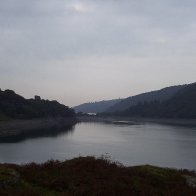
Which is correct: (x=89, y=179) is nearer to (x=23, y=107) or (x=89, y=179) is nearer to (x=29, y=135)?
(x=29, y=135)

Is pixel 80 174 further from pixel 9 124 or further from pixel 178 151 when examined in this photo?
pixel 9 124

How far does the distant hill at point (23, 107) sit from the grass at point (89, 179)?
12840cm

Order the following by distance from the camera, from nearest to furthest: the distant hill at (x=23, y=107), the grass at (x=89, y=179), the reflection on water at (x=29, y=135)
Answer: the grass at (x=89, y=179) < the reflection on water at (x=29, y=135) < the distant hill at (x=23, y=107)

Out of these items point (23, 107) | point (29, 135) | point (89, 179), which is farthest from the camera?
point (23, 107)

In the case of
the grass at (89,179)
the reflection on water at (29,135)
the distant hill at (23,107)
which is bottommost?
the reflection on water at (29,135)

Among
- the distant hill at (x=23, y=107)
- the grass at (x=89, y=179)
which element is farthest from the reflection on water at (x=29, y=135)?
the grass at (x=89, y=179)

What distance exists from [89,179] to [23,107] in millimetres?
146799

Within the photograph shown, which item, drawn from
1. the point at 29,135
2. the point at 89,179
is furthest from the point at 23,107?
the point at 89,179

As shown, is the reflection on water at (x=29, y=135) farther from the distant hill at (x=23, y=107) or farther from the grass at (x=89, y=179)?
the grass at (x=89, y=179)

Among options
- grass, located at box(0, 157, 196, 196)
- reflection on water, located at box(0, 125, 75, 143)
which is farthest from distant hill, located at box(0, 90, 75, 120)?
grass, located at box(0, 157, 196, 196)

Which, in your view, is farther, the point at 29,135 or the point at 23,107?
the point at 23,107

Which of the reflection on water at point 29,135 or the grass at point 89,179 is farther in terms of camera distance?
the reflection on water at point 29,135

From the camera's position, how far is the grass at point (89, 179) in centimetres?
823

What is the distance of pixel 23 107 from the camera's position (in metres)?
154
